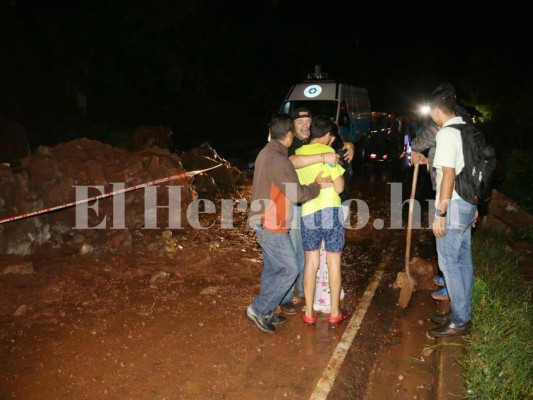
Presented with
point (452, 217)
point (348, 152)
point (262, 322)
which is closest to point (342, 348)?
point (262, 322)

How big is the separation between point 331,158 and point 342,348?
173cm

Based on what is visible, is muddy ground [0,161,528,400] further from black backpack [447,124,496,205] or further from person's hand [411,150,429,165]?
person's hand [411,150,429,165]

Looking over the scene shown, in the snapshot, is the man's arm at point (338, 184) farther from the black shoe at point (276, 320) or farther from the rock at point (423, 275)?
the rock at point (423, 275)

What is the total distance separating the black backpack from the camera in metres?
3.92

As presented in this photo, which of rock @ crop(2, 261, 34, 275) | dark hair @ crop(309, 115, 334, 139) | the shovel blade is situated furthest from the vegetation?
rock @ crop(2, 261, 34, 275)

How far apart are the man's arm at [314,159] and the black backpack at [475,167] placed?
101 cm

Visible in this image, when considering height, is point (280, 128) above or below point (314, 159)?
above

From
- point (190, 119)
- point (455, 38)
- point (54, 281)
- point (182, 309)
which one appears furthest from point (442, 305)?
point (455, 38)

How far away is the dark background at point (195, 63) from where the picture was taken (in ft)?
62.3

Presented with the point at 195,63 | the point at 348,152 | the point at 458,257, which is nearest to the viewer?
the point at 458,257

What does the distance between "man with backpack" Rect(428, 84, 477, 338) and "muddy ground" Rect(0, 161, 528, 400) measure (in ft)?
1.55

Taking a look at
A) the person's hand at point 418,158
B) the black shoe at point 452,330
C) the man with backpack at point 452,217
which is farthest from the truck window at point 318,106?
the black shoe at point 452,330

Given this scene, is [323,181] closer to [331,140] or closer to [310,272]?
[331,140]

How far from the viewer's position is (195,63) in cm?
2734
